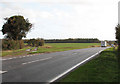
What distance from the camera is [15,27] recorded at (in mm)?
35625

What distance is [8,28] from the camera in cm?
3594

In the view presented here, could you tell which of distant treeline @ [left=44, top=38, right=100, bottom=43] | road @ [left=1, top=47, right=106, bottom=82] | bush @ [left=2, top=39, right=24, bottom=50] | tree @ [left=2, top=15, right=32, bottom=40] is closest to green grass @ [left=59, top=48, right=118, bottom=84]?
road @ [left=1, top=47, right=106, bottom=82]

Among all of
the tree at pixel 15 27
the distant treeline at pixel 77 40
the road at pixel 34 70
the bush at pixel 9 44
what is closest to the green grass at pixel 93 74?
the road at pixel 34 70

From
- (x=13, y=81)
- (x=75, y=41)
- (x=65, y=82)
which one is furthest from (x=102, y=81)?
(x=75, y=41)

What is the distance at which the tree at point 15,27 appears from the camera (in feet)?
117

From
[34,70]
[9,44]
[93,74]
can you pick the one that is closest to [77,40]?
[9,44]

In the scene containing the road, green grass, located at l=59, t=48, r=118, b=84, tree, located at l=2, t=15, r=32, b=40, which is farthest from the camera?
tree, located at l=2, t=15, r=32, b=40

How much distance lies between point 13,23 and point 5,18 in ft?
10.3

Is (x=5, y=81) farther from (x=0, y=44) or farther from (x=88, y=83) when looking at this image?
(x=0, y=44)

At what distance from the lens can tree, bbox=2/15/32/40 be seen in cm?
3566

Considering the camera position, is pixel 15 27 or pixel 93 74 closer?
pixel 93 74

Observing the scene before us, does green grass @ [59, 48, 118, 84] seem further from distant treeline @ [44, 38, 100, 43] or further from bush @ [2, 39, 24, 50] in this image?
distant treeline @ [44, 38, 100, 43]

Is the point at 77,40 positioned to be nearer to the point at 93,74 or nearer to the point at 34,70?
the point at 34,70

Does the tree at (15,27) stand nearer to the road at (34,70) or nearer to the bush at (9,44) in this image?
the bush at (9,44)
